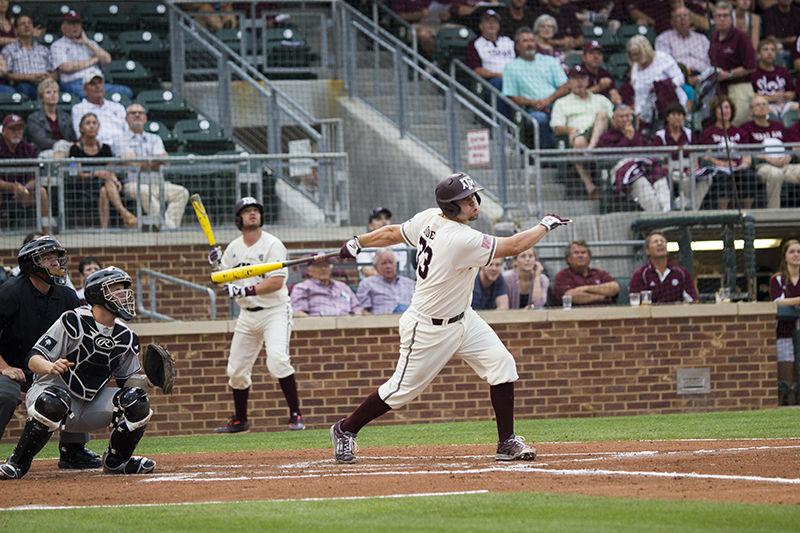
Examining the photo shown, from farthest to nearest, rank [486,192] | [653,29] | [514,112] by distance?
[653,29] < [514,112] < [486,192]

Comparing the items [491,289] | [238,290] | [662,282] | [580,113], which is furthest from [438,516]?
[580,113]

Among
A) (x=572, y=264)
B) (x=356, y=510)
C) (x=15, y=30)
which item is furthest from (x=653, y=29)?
(x=356, y=510)

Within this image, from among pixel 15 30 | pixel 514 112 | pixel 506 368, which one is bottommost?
pixel 506 368

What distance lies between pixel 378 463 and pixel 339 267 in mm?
5997

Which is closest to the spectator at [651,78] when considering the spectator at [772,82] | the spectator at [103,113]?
the spectator at [772,82]

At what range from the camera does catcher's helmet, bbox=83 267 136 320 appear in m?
8.45

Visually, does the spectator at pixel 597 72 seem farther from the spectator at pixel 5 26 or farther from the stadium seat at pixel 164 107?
the spectator at pixel 5 26

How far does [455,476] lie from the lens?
7855 mm

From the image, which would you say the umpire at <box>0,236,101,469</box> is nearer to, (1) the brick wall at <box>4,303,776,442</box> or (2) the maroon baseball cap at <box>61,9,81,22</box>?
(1) the brick wall at <box>4,303,776,442</box>

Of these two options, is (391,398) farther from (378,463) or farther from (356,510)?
(356,510)

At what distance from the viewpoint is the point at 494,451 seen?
961 cm

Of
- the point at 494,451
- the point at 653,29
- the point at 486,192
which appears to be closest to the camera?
the point at 494,451

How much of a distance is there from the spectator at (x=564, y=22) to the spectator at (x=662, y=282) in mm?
5701

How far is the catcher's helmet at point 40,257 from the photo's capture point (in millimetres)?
9125
